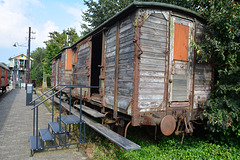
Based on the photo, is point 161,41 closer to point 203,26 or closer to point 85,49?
point 203,26

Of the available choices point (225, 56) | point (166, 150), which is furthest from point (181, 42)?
point (166, 150)

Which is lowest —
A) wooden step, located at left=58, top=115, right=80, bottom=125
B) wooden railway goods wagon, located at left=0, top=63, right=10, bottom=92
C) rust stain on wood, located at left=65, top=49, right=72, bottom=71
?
wooden step, located at left=58, top=115, right=80, bottom=125

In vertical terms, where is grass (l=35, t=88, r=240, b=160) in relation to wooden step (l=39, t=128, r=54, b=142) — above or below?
below

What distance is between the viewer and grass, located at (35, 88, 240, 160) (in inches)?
171

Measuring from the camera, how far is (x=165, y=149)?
16.6 feet

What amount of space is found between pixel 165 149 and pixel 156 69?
7.83 feet

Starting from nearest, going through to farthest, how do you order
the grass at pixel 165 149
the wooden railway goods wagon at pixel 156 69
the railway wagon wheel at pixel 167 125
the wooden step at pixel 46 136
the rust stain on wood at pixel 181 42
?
the railway wagon wheel at pixel 167 125, the wooden railway goods wagon at pixel 156 69, the grass at pixel 165 149, the rust stain on wood at pixel 181 42, the wooden step at pixel 46 136

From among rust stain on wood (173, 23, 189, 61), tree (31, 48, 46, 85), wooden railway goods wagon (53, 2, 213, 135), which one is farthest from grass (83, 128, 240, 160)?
tree (31, 48, 46, 85)

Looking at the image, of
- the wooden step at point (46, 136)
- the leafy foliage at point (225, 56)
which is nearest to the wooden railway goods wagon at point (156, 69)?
the leafy foliage at point (225, 56)

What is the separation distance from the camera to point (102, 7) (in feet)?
49.7

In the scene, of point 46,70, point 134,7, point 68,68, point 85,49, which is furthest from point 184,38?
point 46,70

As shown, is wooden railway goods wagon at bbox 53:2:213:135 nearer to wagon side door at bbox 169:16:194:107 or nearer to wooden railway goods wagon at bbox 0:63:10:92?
wagon side door at bbox 169:16:194:107

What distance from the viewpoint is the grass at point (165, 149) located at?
4.36 m

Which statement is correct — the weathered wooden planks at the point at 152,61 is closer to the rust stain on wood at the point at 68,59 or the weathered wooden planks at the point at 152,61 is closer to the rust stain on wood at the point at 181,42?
the rust stain on wood at the point at 181,42
